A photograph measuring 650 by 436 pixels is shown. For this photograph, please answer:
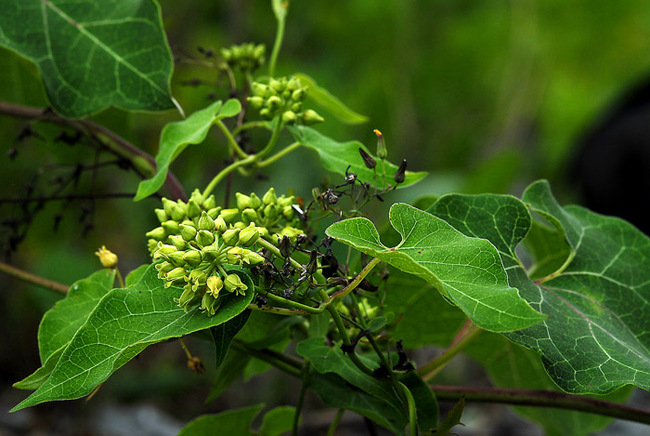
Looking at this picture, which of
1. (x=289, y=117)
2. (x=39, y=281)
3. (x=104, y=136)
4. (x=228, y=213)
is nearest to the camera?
(x=228, y=213)

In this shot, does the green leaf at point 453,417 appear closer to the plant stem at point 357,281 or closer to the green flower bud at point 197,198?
the plant stem at point 357,281

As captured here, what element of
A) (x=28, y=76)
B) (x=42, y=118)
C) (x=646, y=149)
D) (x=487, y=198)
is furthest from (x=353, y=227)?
(x=646, y=149)

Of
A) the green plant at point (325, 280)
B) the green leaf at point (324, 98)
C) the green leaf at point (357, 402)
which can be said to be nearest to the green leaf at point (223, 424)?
the green plant at point (325, 280)

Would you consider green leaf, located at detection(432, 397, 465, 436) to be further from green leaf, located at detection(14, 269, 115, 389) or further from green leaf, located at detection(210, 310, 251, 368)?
green leaf, located at detection(14, 269, 115, 389)

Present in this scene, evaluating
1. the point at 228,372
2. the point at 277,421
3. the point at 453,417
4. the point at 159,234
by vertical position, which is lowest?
the point at 277,421

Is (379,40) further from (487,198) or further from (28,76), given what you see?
(487,198)

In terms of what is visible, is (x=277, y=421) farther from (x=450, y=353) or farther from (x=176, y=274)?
(x=176, y=274)

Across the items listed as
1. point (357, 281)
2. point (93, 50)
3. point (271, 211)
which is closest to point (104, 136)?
point (93, 50)
